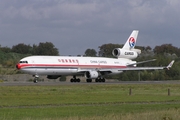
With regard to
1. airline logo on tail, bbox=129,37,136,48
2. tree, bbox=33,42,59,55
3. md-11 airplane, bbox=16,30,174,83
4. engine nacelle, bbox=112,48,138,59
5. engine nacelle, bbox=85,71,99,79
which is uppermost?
tree, bbox=33,42,59,55

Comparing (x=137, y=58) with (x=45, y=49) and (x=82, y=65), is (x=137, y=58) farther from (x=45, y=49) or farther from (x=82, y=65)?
(x=45, y=49)

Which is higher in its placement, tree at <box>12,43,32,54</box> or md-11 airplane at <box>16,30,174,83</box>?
tree at <box>12,43,32,54</box>

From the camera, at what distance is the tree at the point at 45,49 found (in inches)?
5719

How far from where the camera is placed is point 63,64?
71688 mm

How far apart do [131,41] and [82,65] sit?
1413 cm

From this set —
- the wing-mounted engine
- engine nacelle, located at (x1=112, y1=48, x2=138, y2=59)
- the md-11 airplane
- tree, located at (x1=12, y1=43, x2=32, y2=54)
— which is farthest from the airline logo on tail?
tree, located at (x1=12, y1=43, x2=32, y2=54)

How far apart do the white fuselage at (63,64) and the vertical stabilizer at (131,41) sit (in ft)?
16.8

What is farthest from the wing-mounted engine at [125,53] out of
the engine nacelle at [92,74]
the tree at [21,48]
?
the tree at [21,48]

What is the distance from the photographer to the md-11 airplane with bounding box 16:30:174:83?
69.2 meters

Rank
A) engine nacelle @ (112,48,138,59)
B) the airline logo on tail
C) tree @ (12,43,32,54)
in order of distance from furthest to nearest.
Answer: tree @ (12,43,32,54) < the airline logo on tail < engine nacelle @ (112,48,138,59)

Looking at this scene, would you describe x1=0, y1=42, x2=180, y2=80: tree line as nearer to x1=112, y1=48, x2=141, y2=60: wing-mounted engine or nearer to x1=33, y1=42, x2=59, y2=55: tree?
x1=33, y1=42, x2=59, y2=55: tree

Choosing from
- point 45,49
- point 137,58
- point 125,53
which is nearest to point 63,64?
point 125,53

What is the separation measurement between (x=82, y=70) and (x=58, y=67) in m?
5.14

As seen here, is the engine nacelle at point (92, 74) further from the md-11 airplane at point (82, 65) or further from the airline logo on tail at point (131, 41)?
the airline logo on tail at point (131, 41)
